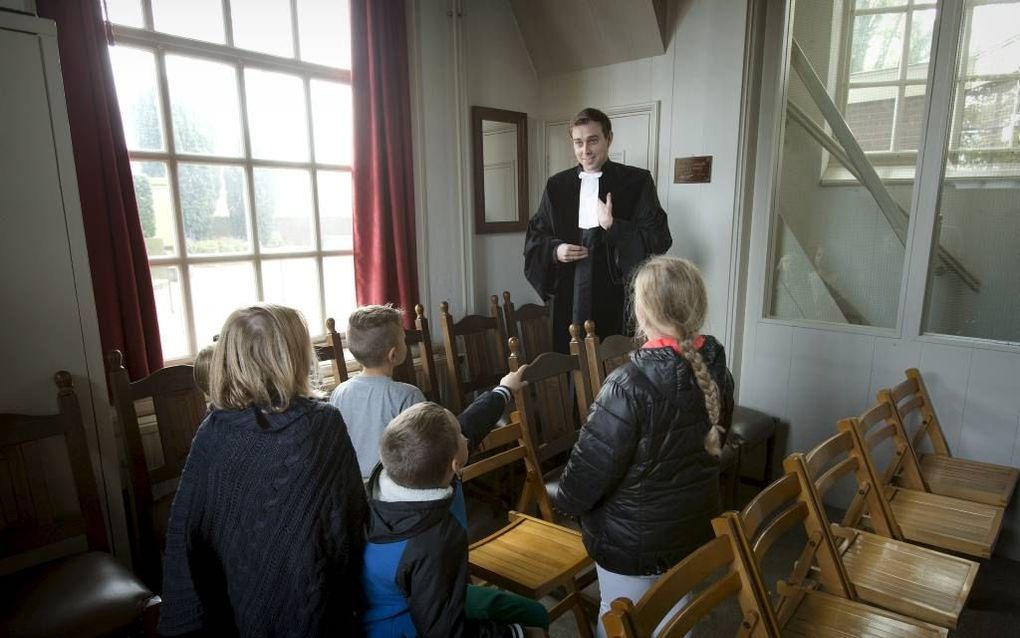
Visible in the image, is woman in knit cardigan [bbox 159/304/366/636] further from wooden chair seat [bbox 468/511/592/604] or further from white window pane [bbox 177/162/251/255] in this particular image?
white window pane [bbox 177/162/251/255]

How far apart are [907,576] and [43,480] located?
7.54ft

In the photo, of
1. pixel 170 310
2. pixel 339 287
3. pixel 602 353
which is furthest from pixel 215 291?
pixel 602 353

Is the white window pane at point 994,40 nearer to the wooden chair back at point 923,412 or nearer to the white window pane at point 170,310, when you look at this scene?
the wooden chair back at point 923,412

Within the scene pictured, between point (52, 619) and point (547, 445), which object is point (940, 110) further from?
point (52, 619)

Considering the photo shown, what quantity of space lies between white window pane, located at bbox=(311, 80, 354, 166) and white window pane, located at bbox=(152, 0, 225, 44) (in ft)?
1.44

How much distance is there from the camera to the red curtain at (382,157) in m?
2.54

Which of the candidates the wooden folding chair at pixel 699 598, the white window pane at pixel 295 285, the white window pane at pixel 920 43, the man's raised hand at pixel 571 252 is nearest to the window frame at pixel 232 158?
the white window pane at pixel 295 285

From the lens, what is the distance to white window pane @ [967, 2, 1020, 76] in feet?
6.98

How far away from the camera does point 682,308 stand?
1257mm

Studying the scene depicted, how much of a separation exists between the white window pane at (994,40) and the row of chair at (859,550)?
122 cm

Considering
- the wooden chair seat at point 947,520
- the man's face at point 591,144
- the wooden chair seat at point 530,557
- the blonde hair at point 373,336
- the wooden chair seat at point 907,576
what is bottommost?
the wooden chair seat at point 947,520

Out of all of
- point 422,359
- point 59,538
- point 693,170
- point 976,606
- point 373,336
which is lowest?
point 976,606

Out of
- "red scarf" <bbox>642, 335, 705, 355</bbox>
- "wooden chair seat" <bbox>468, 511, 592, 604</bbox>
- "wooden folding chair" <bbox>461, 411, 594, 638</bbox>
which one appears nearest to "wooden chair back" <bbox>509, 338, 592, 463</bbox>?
"wooden folding chair" <bbox>461, 411, 594, 638</bbox>

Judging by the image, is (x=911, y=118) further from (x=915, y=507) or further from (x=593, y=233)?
(x=915, y=507)
